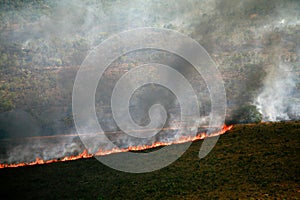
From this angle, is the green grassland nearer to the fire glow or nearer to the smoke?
the fire glow

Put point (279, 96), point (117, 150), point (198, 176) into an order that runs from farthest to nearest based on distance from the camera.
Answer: point (279, 96)
point (117, 150)
point (198, 176)

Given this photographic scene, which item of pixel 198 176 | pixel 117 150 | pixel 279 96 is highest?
pixel 279 96

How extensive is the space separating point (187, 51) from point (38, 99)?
108 ft

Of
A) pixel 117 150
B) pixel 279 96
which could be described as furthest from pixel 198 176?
pixel 279 96

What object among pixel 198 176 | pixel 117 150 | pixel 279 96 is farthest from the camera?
pixel 279 96

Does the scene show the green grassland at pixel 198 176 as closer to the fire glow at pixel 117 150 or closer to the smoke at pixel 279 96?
the fire glow at pixel 117 150

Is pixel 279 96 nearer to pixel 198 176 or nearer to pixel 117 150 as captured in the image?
pixel 117 150

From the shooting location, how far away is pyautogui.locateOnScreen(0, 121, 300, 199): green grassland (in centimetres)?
2864

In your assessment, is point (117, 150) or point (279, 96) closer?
point (117, 150)

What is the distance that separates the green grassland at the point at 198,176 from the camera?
28.6 m

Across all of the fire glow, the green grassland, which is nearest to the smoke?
the fire glow

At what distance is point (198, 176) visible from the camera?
103 feet

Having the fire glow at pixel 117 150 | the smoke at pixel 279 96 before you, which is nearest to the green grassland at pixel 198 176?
the fire glow at pixel 117 150

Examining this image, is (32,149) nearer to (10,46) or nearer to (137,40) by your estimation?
(10,46)
